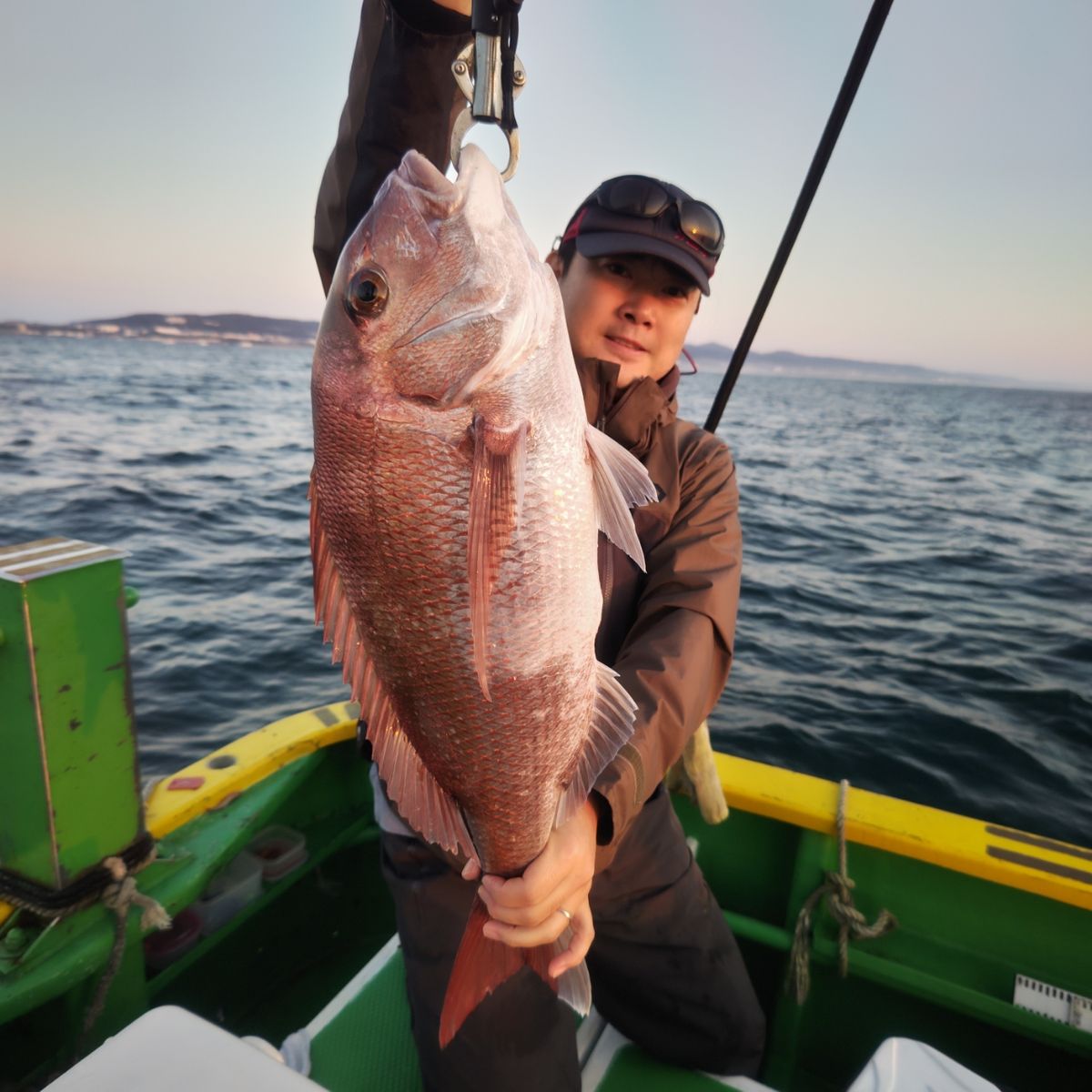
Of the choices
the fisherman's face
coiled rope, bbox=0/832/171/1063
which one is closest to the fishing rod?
the fisherman's face

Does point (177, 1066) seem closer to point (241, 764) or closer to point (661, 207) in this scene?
point (241, 764)

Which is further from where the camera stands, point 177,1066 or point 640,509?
point 640,509

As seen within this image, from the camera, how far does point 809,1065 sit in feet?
9.60

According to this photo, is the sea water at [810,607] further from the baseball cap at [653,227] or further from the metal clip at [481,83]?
the metal clip at [481,83]

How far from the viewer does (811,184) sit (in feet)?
9.02

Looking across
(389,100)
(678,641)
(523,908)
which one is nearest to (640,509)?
(678,641)

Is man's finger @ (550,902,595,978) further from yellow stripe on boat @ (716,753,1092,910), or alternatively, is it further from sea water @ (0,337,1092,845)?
sea water @ (0,337,1092,845)

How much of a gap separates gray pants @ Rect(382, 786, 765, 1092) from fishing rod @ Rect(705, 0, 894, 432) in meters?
1.57

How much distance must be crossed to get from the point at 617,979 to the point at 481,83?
242cm

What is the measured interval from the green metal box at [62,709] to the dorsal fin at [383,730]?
104 cm

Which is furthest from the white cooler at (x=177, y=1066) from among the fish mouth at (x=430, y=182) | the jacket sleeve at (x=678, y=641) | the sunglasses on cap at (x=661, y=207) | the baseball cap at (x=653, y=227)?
the sunglasses on cap at (x=661, y=207)

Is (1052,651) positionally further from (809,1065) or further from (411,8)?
(411,8)

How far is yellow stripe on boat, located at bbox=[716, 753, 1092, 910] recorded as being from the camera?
8.42ft

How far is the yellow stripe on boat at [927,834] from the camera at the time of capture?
2566 mm
